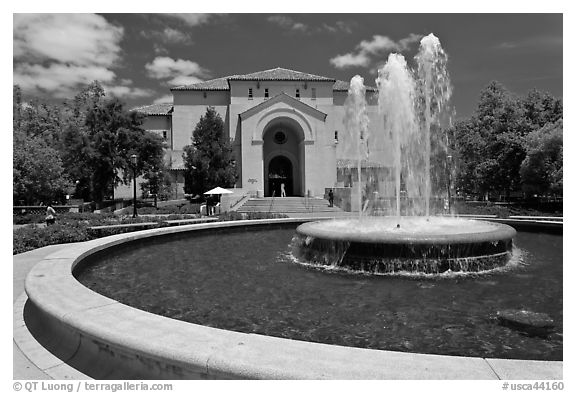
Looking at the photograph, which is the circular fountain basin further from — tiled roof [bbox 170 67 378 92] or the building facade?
tiled roof [bbox 170 67 378 92]

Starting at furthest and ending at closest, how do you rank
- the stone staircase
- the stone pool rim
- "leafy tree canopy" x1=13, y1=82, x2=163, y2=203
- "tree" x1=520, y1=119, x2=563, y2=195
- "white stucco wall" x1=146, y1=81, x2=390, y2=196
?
"white stucco wall" x1=146, y1=81, x2=390, y2=196
"leafy tree canopy" x1=13, y1=82, x2=163, y2=203
the stone staircase
"tree" x1=520, y1=119, x2=563, y2=195
the stone pool rim

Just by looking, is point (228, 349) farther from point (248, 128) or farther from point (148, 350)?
point (248, 128)

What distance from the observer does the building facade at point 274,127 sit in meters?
43.5

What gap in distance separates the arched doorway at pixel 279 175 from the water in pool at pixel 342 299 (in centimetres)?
3811

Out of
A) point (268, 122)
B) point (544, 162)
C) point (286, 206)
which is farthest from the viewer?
point (268, 122)

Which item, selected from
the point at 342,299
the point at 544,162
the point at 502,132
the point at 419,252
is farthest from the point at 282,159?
the point at 342,299

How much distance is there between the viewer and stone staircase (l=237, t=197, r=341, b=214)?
105ft

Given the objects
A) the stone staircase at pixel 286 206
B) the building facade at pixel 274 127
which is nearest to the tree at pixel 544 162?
the stone staircase at pixel 286 206

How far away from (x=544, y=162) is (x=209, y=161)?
28.6m

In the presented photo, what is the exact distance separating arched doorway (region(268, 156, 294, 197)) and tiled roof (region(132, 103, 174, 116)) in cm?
1568

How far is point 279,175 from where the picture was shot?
4931cm

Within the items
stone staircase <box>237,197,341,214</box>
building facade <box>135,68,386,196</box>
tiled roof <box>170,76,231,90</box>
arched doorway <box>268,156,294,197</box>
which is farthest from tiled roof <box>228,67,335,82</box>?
stone staircase <box>237,197,341,214</box>

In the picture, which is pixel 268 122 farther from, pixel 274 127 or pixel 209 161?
pixel 209 161
